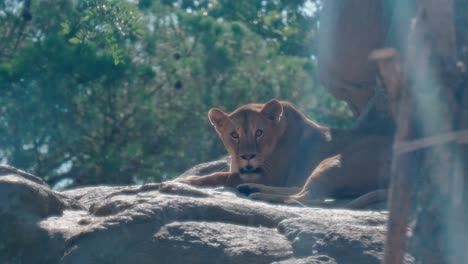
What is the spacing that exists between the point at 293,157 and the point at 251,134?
0.46m

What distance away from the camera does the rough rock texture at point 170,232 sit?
489cm

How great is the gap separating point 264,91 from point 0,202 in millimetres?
9125

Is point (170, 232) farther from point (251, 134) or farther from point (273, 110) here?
point (273, 110)

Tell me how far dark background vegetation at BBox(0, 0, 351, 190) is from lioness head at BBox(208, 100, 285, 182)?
8.41 feet

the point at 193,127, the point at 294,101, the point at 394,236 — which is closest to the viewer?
the point at 394,236

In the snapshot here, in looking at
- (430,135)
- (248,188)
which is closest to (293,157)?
(248,188)

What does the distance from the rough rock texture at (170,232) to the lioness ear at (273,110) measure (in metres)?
2.77

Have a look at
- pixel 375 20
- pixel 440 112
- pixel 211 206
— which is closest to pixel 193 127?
pixel 375 20

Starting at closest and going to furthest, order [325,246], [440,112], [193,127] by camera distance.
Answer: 1. [440,112]
2. [325,246]
3. [193,127]

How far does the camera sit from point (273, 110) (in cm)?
821

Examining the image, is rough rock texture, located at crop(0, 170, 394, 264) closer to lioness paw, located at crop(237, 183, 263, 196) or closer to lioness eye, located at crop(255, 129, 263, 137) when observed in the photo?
lioness paw, located at crop(237, 183, 263, 196)

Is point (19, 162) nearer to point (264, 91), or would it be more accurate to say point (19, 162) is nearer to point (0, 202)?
point (264, 91)

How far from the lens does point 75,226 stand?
514 centimetres

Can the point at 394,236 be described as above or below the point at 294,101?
below
